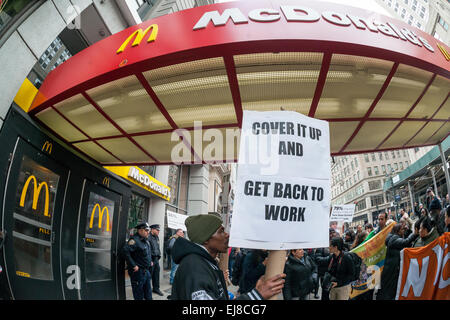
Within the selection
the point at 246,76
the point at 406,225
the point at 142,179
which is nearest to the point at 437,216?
the point at 406,225

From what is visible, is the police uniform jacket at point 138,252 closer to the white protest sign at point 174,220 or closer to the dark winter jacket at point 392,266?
the white protest sign at point 174,220

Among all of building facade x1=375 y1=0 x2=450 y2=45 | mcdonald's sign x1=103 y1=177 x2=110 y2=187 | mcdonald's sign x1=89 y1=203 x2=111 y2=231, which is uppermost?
building facade x1=375 y1=0 x2=450 y2=45

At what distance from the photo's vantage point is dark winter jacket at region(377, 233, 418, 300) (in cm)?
533

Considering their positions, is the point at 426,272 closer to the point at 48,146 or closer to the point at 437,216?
the point at 437,216

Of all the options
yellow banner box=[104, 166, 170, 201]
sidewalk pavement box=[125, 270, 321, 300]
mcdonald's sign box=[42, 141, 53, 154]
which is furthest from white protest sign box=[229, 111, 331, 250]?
sidewalk pavement box=[125, 270, 321, 300]

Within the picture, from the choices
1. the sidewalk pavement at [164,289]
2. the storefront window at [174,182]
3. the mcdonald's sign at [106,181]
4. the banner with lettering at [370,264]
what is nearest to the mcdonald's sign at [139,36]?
the mcdonald's sign at [106,181]

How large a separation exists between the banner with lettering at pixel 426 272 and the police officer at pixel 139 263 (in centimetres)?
556

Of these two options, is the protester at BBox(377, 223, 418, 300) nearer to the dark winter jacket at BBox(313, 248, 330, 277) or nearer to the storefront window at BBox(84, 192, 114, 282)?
the dark winter jacket at BBox(313, 248, 330, 277)

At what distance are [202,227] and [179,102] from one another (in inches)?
120

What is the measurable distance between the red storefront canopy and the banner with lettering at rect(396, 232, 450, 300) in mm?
2518

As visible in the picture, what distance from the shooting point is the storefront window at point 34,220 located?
510 centimetres

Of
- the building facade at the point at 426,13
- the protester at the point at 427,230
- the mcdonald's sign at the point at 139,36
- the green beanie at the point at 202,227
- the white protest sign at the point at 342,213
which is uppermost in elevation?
the building facade at the point at 426,13

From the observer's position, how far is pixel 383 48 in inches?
142
